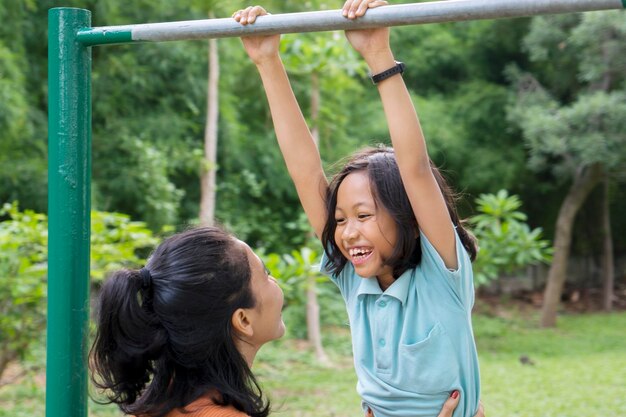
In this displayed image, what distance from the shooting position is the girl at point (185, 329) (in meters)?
1.43

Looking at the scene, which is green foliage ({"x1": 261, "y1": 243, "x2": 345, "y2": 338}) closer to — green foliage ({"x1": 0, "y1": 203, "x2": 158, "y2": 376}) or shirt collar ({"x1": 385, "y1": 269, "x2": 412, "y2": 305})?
green foliage ({"x1": 0, "y1": 203, "x2": 158, "y2": 376})

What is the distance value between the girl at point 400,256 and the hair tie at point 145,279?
0.38 metres

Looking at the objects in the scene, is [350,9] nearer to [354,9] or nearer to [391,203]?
[354,9]

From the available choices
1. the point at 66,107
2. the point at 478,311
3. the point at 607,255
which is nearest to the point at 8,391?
the point at 66,107

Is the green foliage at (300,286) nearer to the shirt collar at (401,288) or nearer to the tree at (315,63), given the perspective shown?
the tree at (315,63)

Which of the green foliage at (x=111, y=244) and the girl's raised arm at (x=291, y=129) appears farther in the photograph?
→ the green foliage at (x=111, y=244)

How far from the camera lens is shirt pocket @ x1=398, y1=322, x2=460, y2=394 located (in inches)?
63.1

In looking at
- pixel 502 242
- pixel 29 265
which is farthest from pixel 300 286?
pixel 29 265

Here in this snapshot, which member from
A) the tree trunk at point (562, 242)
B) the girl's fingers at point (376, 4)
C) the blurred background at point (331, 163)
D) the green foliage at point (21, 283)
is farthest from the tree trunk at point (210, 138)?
the girl's fingers at point (376, 4)

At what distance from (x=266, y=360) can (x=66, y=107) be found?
16.9 feet

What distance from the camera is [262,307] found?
4.97ft

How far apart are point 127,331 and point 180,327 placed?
0.09 meters

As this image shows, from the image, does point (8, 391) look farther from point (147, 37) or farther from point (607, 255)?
point (607, 255)

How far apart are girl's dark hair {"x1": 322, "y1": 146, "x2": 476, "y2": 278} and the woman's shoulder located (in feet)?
1.41
